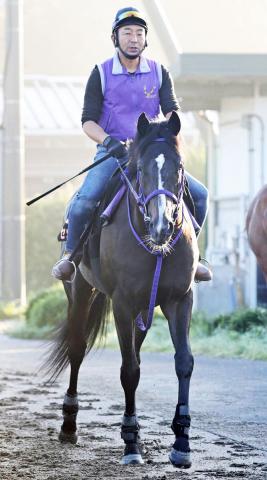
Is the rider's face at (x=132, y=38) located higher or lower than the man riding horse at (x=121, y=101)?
higher

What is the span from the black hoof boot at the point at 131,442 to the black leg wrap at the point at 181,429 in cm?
31

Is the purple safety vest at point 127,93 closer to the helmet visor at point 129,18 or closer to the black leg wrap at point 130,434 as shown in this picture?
the helmet visor at point 129,18

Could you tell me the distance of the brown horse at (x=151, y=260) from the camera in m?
8.00

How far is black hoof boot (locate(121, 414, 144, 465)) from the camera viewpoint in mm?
8164

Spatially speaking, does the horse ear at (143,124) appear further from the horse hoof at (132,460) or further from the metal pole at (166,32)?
the metal pole at (166,32)

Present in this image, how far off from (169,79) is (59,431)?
2645mm

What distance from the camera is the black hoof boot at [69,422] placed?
9258 millimetres

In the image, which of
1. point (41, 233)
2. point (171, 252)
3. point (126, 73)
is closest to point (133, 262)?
point (171, 252)

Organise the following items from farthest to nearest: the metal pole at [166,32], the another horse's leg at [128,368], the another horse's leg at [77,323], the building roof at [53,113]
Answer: the building roof at [53,113], the metal pole at [166,32], the another horse's leg at [77,323], the another horse's leg at [128,368]

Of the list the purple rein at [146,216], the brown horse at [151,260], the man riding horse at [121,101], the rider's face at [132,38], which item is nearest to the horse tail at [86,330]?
the man riding horse at [121,101]

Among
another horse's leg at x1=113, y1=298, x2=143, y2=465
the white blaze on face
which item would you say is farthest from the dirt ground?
the white blaze on face

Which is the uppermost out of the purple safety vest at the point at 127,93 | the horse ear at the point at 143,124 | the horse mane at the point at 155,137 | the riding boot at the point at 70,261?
the purple safety vest at the point at 127,93

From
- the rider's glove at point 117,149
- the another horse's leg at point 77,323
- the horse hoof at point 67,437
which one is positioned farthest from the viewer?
the another horse's leg at point 77,323

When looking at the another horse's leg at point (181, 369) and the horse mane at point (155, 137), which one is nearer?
the another horse's leg at point (181, 369)
